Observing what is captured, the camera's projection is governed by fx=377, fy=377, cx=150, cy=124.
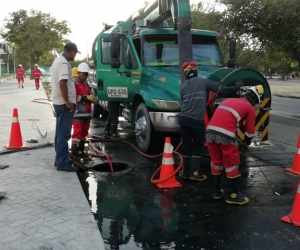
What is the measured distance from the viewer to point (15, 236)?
3742mm

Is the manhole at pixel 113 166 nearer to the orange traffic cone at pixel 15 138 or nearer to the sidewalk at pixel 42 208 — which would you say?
the sidewalk at pixel 42 208

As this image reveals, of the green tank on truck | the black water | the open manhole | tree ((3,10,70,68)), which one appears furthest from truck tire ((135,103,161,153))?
tree ((3,10,70,68))

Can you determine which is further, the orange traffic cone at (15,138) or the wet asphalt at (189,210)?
the orange traffic cone at (15,138)

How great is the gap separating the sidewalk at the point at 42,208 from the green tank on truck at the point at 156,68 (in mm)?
1998

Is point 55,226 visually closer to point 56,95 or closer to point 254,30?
point 56,95

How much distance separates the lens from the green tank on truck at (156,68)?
694cm

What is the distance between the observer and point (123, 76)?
842cm

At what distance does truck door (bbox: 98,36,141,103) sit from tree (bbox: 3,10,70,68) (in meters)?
49.4

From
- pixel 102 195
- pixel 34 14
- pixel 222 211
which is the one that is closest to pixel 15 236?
pixel 102 195

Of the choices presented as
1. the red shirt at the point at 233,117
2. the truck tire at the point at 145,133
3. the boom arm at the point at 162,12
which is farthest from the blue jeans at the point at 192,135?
the boom arm at the point at 162,12

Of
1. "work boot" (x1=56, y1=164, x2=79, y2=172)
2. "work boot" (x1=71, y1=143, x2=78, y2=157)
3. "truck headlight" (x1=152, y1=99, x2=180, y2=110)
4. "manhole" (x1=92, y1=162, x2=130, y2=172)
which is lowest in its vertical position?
"manhole" (x1=92, y1=162, x2=130, y2=172)

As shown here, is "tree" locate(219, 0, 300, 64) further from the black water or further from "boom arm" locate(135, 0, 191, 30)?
the black water

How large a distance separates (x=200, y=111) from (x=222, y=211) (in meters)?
Result: 1.58

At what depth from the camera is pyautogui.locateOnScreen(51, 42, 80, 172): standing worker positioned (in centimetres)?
581
